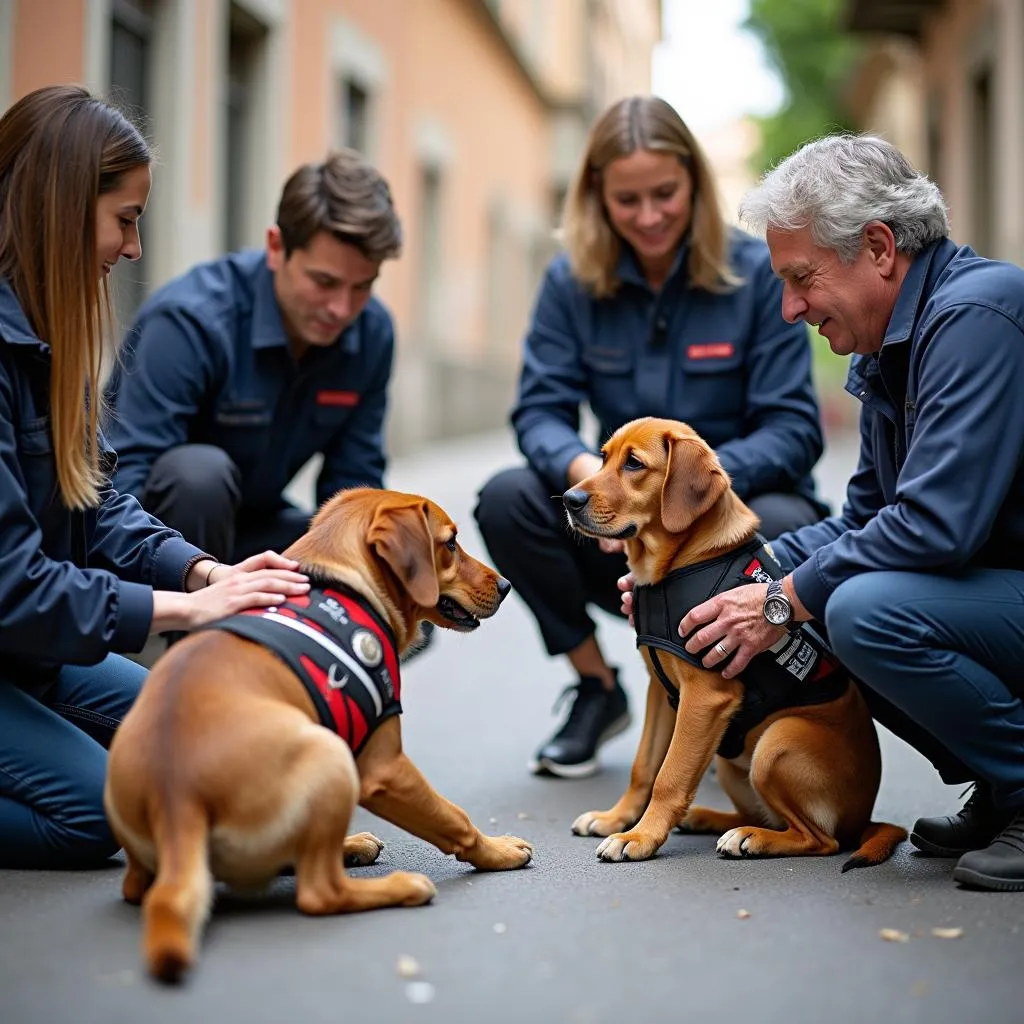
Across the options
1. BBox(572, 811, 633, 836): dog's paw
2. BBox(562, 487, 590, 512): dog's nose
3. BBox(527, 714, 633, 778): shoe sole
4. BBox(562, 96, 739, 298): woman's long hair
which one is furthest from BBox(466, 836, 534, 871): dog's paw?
BBox(562, 96, 739, 298): woman's long hair

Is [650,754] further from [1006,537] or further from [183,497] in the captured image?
[183,497]

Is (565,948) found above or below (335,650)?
below

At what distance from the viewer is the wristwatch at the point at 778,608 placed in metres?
3.61

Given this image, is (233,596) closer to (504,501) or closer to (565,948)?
(565,948)

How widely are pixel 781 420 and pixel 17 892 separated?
297cm

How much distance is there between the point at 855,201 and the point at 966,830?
1.70 meters

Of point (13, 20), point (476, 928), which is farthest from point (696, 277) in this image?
point (13, 20)

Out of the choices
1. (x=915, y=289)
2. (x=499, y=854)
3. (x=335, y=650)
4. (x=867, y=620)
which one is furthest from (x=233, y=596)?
(x=915, y=289)

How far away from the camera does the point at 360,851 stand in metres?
3.56

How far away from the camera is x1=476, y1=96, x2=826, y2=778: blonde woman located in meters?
4.86

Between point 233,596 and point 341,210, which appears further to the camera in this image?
point 341,210

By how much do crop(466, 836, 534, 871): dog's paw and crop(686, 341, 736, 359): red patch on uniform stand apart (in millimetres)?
2146

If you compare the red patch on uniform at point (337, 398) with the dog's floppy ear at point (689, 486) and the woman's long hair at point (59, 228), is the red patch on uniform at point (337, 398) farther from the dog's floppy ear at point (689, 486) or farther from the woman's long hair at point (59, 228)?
the woman's long hair at point (59, 228)

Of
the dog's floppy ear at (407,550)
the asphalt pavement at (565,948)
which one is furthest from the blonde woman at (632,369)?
the dog's floppy ear at (407,550)
